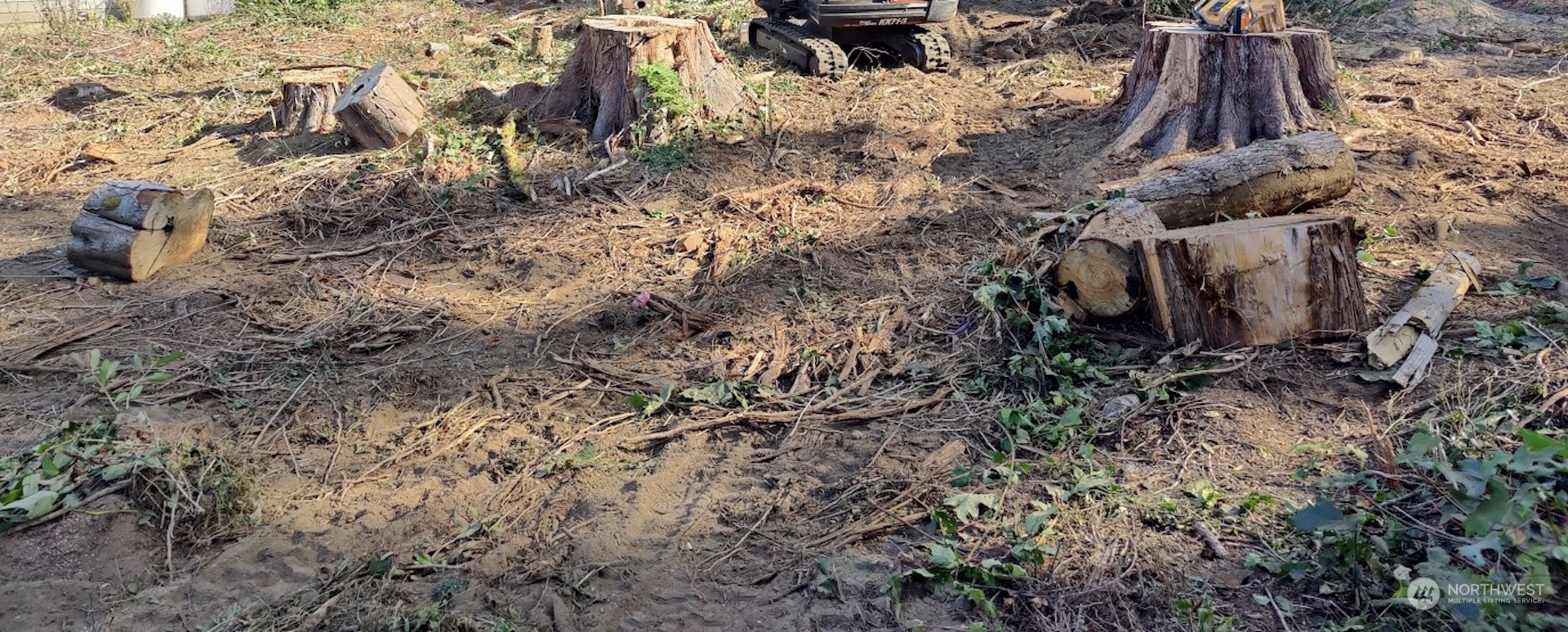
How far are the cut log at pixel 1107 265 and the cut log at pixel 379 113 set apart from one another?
5.73m

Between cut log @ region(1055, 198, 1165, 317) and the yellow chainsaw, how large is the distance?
3044 millimetres

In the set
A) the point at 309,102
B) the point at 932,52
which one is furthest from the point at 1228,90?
the point at 309,102

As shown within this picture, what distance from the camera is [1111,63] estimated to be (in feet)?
31.6

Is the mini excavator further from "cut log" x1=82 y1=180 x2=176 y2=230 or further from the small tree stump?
"cut log" x1=82 y1=180 x2=176 y2=230

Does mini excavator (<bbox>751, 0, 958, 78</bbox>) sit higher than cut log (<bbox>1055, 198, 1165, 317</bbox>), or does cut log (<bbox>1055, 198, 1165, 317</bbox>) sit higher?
mini excavator (<bbox>751, 0, 958, 78</bbox>)

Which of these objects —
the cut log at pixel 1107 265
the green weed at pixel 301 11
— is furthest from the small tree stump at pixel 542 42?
the cut log at pixel 1107 265

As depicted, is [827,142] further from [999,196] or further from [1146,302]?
[1146,302]

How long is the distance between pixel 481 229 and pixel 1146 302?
436 cm

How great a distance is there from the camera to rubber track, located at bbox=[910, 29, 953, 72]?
9.60 meters

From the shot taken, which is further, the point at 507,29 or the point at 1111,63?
the point at 507,29

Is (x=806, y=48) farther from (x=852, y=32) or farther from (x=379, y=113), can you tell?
(x=379, y=113)

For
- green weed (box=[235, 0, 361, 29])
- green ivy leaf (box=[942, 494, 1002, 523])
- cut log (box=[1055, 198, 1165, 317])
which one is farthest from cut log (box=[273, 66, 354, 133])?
green ivy leaf (box=[942, 494, 1002, 523])

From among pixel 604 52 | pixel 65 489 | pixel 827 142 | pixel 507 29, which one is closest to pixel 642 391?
pixel 65 489

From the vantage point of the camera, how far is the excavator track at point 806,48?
948 cm
